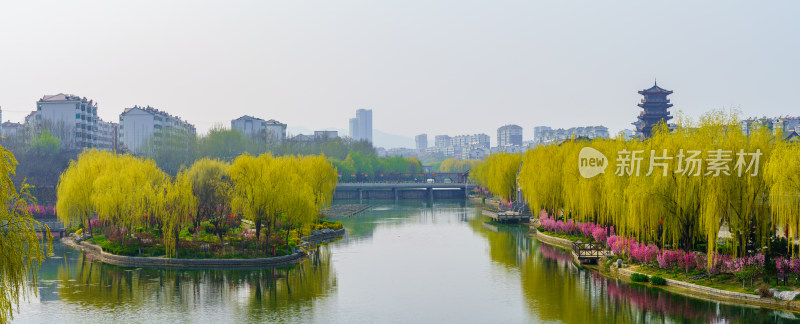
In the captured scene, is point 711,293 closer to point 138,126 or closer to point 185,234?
point 185,234

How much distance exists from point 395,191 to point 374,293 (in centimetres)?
6943

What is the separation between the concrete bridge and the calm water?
2076 inches

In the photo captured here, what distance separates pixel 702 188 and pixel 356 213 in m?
44.9

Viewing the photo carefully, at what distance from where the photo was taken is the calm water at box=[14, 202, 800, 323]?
22984mm

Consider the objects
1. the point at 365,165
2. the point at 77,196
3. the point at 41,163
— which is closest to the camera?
the point at 77,196

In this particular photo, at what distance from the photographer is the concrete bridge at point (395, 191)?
302ft

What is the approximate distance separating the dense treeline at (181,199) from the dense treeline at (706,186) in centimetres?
1529

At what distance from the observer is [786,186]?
73.7 feet

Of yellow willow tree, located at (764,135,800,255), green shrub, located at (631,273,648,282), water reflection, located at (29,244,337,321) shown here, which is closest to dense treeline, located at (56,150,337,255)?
water reflection, located at (29,244,337,321)

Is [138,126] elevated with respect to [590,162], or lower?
elevated

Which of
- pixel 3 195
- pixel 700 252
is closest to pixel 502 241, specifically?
pixel 700 252

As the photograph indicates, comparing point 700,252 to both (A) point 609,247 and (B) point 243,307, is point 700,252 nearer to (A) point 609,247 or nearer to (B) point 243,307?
(A) point 609,247

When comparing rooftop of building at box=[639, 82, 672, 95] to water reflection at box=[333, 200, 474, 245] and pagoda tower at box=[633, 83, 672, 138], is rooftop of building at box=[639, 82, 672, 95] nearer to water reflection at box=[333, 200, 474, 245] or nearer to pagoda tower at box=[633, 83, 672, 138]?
pagoda tower at box=[633, 83, 672, 138]

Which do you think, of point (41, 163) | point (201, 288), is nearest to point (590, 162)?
point (201, 288)
